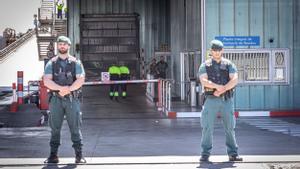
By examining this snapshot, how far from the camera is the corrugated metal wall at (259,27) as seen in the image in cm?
2003

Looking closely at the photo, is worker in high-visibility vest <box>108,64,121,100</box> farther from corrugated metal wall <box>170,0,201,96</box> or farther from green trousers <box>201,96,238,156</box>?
green trousers <box>201,96,238,156</box>

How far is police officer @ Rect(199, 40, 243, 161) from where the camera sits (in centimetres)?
1035

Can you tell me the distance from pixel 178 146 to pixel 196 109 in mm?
7746

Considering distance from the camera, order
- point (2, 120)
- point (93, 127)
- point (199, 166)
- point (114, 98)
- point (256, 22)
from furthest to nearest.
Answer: point (114, 98)
point (256, 22)
point (2, 120)
point (93, 127)
point (199, 166)

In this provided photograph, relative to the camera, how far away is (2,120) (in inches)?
742

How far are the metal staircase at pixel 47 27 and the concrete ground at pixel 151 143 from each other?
74.3ft

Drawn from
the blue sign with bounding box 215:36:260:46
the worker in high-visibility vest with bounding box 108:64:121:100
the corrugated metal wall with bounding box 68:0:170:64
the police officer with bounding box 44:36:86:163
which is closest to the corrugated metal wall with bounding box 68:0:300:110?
the blue sign with bounding box 215:36:260:46

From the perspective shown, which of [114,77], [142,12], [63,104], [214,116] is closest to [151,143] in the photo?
[214,116]

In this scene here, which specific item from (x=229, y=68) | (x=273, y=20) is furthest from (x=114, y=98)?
(x=229, y=68)

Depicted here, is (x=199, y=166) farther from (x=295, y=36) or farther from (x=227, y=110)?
(x=295, y=36)

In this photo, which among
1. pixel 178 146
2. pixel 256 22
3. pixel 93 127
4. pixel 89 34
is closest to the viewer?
pixel 178 146

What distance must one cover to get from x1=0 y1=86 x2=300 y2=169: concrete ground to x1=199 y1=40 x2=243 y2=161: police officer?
451mm

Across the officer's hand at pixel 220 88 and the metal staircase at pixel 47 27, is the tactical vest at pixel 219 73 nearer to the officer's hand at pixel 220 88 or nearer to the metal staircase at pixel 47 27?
the officer's hand at pixel 220 88

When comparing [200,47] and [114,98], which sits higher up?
[200,47]
